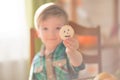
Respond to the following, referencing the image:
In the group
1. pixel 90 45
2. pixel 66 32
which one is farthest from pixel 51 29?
pixel 90 45

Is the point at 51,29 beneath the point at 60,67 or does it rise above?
above

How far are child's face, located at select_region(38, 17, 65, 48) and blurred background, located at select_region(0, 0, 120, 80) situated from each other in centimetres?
6

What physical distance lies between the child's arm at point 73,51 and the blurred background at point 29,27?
0.10 m

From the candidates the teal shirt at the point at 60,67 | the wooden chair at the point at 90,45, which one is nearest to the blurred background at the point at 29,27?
the wooden chair at the point at 90,45

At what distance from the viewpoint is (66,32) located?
34.6 inches

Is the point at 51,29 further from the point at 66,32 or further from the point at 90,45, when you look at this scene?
the point at 90,45

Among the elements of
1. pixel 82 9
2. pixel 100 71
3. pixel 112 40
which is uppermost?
pixel 82 9

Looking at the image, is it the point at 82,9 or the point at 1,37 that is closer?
the point at 82,9

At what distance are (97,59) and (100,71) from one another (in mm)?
49

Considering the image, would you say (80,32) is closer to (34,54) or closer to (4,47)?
(34,54)

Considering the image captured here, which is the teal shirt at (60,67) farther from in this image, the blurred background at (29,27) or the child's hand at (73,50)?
the blurred background at (29,27)

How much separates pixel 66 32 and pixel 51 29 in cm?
6

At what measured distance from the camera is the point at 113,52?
947 millimetres

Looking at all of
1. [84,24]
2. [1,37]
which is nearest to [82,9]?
[84,24]
